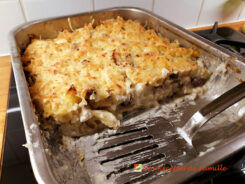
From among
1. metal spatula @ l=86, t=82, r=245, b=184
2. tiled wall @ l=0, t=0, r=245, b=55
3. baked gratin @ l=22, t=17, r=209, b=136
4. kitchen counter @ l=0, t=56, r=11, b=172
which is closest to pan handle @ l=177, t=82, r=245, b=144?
metal spatula @ l=86, t=82, r=245, b=184

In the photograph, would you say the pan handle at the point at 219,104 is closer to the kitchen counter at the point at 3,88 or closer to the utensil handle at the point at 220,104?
the utensil handle at the point at 220,104

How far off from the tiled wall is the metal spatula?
2.62ft

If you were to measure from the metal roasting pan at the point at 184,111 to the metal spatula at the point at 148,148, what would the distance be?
89 mm

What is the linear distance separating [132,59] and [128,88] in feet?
0.57

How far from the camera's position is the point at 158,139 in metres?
0.78

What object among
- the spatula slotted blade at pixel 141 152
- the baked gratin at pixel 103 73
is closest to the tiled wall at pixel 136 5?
the baked gratin at pixel 103 73

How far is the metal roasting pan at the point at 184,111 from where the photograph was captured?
43 centimetres

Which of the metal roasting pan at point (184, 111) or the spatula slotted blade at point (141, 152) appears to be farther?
the spatula slotted blade at point (141, 152)

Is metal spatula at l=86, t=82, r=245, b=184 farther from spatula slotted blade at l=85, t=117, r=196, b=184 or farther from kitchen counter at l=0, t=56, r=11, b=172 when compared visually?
kitchen counter at l=0, t=56, r=11, b=172

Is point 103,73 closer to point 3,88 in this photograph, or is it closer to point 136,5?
point 3,88

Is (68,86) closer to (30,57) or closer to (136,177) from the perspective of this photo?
(30,57)

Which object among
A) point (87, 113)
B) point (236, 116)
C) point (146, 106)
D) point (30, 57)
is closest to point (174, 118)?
point (146, 106)

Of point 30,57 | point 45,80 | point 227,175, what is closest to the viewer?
point 227,175

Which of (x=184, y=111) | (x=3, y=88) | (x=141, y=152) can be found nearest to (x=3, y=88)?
(x=3, y=88)
